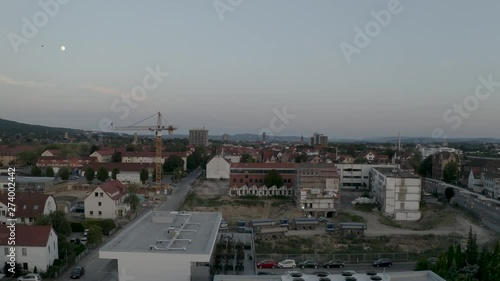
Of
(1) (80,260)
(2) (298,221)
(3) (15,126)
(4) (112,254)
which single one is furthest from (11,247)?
(3) (15,126)

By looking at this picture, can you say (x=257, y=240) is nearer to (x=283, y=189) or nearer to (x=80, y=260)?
(x=80, y=260)

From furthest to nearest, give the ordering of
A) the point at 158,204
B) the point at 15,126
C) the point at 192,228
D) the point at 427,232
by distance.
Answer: the point at 15,126 < the point at 158,204 < the point at 427,232 < the point at 192,228

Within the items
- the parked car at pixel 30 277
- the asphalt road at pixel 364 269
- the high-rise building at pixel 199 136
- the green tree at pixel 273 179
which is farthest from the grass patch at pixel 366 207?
the high-rise building at pixel 199 136

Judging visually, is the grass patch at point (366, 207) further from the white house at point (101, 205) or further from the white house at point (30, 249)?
the white house at point (30, 249)

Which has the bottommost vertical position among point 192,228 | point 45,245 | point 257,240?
point 257,240

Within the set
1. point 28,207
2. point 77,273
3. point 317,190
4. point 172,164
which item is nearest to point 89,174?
point 172,164
